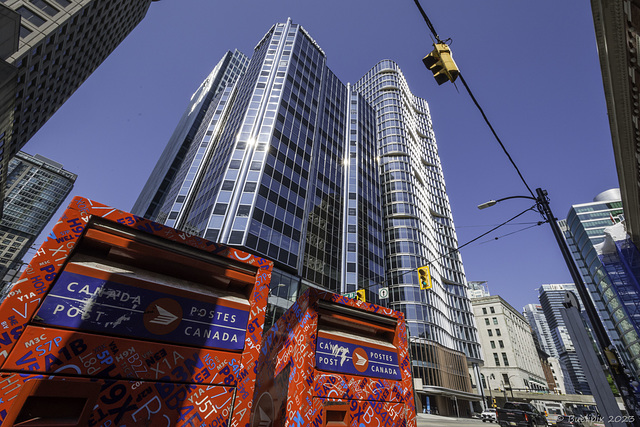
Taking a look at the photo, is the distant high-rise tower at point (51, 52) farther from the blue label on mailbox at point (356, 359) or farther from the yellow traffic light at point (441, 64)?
the blue label on mailbox at point (356, 359)

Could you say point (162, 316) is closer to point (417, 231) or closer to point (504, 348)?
point (417, 231)

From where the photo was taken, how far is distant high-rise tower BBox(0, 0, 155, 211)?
3212 centimetres

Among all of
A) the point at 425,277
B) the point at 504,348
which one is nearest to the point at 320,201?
the point at 425,277

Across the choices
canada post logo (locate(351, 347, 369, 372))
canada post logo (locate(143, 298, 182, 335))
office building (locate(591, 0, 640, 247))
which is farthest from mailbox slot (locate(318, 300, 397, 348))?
office building (locate(591, 0, 640, 247))

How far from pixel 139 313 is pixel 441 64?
6.69m

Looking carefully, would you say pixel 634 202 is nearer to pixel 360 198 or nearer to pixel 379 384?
pixel 379 384

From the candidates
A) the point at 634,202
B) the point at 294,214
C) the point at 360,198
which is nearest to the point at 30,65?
the point at 294,214

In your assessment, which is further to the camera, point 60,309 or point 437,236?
point 437,236

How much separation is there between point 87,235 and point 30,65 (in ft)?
156

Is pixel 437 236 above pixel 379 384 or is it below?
above

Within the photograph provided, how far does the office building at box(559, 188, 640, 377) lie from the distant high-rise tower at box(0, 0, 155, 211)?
52865mm

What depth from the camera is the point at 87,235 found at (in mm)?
2945

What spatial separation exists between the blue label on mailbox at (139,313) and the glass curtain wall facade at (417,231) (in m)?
38.3

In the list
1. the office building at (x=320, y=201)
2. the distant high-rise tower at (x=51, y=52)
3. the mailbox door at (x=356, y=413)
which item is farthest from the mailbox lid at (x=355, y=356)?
the distant high-rise tower at (x=51, y=52)
